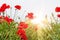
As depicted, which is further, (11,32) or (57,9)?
(57,9)

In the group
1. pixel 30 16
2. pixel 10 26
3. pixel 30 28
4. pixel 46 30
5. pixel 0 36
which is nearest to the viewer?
pixel 0 36

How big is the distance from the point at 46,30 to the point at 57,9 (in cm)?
46

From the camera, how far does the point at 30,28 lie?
4371mm

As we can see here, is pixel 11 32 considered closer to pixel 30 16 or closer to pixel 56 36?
pixel 56 36

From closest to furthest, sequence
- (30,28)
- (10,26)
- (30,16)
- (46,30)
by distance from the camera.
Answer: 1. (10,26)
2. (46,30)
3. (30,28)
4. (30,16)

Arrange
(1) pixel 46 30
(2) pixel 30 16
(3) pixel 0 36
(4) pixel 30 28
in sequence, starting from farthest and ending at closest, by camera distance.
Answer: (2) pixel 30 16 → (4) pixel 30 28 → (1) pixel 46 30 → (3) pixel 0 36

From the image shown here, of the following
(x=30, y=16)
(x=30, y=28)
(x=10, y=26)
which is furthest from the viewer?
(x=30, y=16)

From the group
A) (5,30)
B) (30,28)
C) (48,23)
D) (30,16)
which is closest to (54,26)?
(48,23)

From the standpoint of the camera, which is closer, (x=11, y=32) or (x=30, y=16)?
(x=11, y=32)

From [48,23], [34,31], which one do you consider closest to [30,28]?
[34,31]

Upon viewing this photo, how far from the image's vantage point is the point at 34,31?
13.8 feet

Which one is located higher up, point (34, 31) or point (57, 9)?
point (57, 9)

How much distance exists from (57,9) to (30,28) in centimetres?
57

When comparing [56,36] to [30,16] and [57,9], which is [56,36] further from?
[30,16]
